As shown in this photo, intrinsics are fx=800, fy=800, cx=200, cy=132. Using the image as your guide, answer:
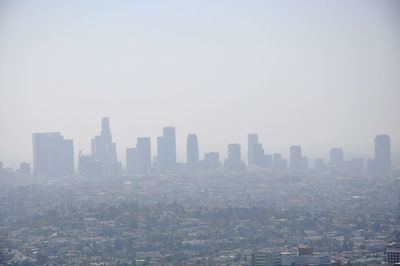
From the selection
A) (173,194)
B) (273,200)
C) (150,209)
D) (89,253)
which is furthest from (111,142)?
(89,253)

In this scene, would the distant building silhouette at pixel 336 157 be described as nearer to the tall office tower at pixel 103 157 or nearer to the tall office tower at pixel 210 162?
the tall office tower at pixel 210 162

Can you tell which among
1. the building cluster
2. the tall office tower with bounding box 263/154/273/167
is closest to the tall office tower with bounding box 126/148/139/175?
the building cluster

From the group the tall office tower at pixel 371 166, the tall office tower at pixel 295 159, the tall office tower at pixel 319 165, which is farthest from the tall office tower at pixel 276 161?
the tall office tower at pixel 371 166

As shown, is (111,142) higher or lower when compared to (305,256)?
higher

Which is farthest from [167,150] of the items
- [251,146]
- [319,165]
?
[319,165]

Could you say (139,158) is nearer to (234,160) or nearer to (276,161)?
(234,160)

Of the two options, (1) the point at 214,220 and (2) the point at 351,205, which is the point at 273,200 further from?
(1) the point at 214,220
